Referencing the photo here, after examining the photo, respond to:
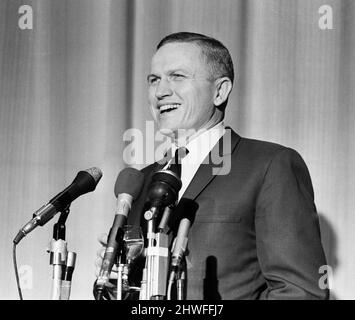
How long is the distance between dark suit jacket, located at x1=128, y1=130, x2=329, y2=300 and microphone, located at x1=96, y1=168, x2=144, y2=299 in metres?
0.19

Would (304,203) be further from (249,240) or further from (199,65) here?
(199,65)

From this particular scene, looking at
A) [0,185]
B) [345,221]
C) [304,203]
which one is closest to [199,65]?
[304,203]

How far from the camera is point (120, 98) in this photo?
2.45 m

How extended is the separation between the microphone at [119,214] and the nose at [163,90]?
45 centimetres

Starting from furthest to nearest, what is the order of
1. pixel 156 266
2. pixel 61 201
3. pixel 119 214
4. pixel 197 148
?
pixel 197 148, pixel 61 201, pixel 119 214, pixel 156 266

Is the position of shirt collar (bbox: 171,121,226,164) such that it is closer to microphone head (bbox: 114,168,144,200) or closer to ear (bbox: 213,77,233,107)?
ear (bbox: 213,77,233,107)

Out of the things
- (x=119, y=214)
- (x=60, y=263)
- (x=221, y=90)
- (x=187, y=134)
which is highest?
(x=221, y=90)

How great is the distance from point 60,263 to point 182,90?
0.63 metres

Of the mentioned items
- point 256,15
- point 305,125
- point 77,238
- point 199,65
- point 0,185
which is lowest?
point 77,238

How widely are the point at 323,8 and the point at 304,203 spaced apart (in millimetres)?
840

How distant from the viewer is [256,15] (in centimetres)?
244

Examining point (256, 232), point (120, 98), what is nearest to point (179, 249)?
point (256, 232)

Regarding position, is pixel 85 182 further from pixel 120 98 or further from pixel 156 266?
pixel 120 98
